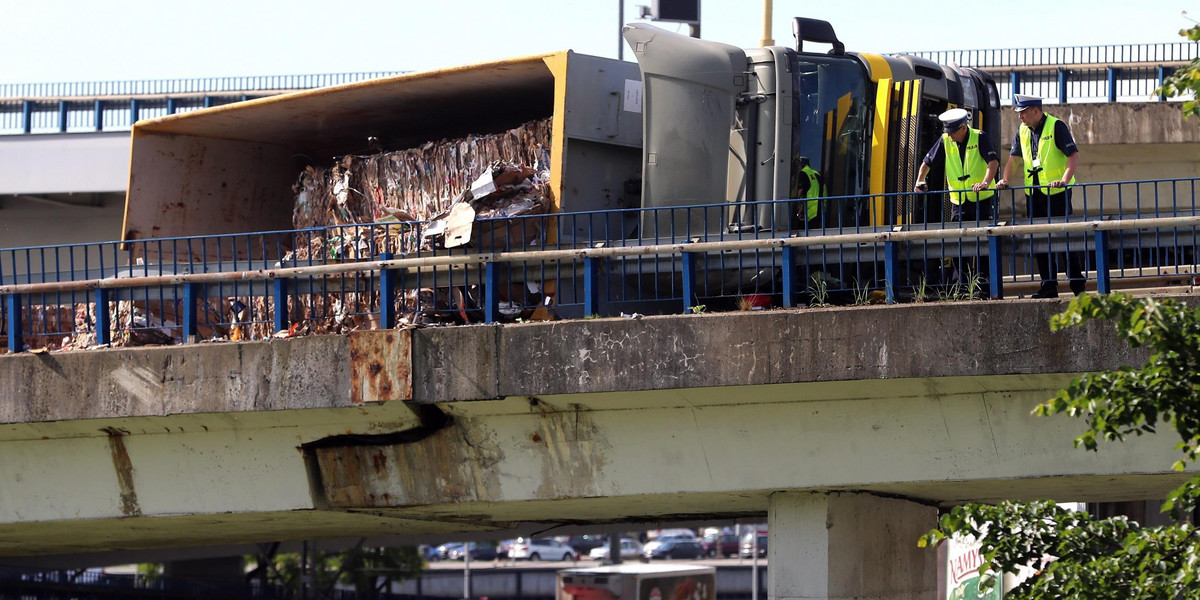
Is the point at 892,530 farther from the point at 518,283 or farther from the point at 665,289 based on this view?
the point at 518,283

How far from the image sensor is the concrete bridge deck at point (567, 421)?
920cm

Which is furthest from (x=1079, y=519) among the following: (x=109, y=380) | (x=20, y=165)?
(x=20, y=165)

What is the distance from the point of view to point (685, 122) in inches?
462

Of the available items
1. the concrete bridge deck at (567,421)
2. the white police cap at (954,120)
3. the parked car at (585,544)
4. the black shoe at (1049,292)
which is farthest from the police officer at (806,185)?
the parked car at (585,544)

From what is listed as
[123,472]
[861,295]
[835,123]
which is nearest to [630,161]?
[835,123]

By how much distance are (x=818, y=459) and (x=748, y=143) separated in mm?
3085

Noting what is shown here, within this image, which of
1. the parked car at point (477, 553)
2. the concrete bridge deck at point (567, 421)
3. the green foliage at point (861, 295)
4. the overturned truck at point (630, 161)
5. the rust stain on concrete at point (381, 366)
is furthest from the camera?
the parked car at point (477, 553)

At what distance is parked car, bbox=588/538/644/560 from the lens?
54344 mm

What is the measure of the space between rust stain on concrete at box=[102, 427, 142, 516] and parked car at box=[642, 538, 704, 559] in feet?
134

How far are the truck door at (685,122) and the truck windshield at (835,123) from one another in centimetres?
56

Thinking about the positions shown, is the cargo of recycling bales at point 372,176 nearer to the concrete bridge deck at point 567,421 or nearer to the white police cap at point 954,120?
the concrete bridge deck at point 567,421

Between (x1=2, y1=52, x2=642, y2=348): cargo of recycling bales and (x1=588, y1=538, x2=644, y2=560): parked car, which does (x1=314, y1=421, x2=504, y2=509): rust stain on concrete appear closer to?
(x1=2, y1=52, x2=642, y2=348): cargo of recycling bales

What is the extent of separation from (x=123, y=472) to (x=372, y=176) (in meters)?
3.55

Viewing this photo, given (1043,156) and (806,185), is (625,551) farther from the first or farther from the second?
(1043,156)
